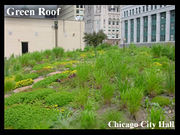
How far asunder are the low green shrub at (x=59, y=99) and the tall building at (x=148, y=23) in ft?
121

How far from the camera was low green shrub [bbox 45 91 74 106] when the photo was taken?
4.52m

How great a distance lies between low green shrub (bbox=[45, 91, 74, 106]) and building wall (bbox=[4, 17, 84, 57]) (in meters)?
19.2

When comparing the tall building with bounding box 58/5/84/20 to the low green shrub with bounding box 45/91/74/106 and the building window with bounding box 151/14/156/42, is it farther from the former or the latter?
the low green shrub with bounding box 45/91/74/106

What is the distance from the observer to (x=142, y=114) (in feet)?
13.0

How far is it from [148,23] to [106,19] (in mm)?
21061

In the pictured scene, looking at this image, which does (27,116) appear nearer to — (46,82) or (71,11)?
(46,82)

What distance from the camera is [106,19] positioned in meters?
69.6

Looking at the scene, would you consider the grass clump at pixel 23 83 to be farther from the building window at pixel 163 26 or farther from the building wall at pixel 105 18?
the building wall at pixel 105 18

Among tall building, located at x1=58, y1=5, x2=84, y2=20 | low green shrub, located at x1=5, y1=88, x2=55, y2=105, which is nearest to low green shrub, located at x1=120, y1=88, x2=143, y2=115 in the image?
low green shrub, located at x1=5, y1=88, x2=55, y2=105

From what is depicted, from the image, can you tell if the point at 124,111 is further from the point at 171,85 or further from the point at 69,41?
the point at 69,41

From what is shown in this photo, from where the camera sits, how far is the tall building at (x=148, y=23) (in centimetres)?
4428

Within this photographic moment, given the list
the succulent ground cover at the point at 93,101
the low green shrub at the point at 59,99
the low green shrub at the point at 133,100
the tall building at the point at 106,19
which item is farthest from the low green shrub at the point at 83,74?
the tall building at the point at 106,19
